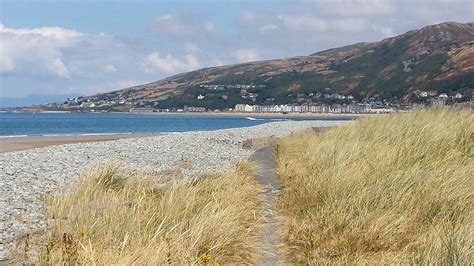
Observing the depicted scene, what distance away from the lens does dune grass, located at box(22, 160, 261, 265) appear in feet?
13.7

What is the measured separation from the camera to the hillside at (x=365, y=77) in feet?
420

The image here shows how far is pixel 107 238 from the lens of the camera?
463 centimetres

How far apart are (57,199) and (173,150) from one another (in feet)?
39.6

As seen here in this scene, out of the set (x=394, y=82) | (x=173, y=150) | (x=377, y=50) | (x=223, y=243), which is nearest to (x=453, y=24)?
(x=377, y=50)

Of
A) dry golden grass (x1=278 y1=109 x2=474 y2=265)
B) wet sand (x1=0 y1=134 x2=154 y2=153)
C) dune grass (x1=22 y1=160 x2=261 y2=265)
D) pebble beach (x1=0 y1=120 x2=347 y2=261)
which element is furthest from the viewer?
wet sand (x1=0 y1=134 x2=154 y2=153)

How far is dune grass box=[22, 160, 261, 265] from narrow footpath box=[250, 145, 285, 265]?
0.39 feet

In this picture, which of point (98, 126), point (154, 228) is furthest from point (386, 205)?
point (98, 126)

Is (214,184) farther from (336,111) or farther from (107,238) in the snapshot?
(336,111)

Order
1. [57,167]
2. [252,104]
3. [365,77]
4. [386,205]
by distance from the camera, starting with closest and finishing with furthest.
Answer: [386,205], [57,167], [365,77], [252,104]

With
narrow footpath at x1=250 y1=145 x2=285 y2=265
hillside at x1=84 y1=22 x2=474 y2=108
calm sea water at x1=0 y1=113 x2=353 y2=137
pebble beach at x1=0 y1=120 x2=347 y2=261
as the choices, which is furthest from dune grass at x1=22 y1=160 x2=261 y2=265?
hillside at x1=84 y1=22 x2=474 y2=108

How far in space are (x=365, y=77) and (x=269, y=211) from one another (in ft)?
501

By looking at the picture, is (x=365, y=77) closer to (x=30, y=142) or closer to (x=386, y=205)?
(x=30, y=142)

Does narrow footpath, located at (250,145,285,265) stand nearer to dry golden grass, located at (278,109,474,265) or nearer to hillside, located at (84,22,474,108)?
dry golden grass, located at (278,109,474,265)

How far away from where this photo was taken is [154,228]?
5.09m
